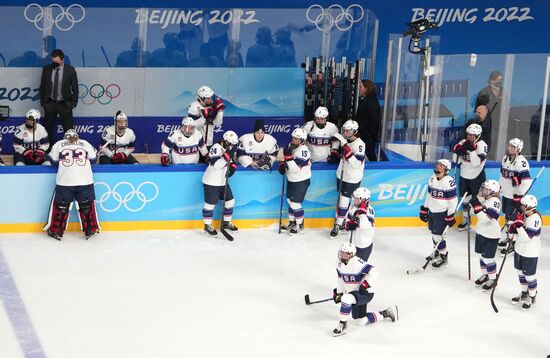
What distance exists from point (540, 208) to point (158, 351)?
5948mm

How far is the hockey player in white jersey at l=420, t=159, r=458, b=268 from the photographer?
12.5 metres

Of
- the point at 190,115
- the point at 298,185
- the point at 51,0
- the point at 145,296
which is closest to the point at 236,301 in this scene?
the point at 145,296

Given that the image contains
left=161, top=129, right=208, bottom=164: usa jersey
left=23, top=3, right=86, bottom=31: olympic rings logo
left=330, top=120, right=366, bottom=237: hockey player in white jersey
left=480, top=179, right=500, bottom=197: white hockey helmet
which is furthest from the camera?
left=23, top=3, right=86, bottom=31: olympic rings logo

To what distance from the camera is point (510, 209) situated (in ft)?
44.4

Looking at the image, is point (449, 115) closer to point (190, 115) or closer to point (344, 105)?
point (344, 105)

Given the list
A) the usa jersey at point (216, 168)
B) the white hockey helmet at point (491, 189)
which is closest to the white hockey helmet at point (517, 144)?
the white hockey helmet at point (491, 189)

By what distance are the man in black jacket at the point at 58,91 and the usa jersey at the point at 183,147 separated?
234 centimetres

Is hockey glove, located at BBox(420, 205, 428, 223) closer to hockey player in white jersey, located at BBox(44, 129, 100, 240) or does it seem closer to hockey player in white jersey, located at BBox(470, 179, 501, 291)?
hockey player in white jersey, located at BBox(470, 179, 501, 291)

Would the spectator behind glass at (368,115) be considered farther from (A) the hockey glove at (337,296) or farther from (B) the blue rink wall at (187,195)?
(A) the hockey glove at (337,296)

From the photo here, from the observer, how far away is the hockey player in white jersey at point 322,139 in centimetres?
1390

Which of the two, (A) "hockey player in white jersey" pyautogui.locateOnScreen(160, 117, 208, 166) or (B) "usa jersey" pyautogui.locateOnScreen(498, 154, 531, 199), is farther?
(A) "hockey player in white jersey" pyautogui.locateOnScreen(160, 117, 208, 166)

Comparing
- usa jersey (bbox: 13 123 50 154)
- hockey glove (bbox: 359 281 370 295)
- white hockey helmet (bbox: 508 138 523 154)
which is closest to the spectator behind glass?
white hockey helmet (bbox: 508 138 523 154)

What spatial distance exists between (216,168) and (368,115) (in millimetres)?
2277

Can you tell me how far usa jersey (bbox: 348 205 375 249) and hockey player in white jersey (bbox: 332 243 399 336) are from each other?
1144mm
